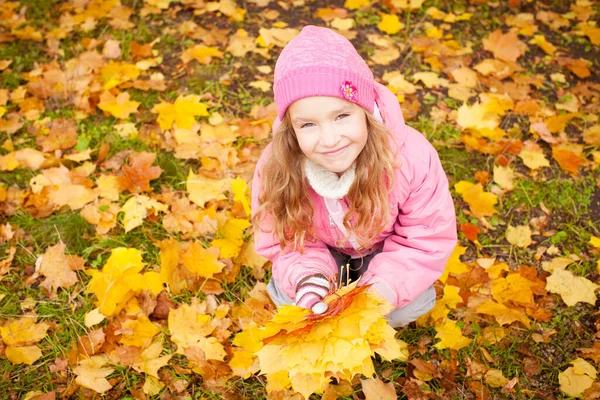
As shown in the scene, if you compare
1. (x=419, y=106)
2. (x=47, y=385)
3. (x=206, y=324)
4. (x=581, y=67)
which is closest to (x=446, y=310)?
(x=206, y=324)

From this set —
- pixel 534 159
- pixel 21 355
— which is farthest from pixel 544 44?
pixel 21 355

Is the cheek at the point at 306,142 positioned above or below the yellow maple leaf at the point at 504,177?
above

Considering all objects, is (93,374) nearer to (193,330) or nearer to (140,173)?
(193,330)

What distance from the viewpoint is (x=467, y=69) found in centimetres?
344

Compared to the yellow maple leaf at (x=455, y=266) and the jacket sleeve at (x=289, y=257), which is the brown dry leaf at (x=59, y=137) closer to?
the jacket sleeve at (x=289, y=257)

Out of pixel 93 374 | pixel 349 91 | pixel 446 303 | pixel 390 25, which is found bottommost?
pixel 93 374

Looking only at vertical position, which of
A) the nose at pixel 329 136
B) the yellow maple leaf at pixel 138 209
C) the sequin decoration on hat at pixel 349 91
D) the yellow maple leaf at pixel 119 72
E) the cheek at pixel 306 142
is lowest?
the yellow maple leaf at pixel 138 209

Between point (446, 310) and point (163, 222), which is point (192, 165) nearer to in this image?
point (163, 222)

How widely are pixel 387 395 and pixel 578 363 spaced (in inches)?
31.6

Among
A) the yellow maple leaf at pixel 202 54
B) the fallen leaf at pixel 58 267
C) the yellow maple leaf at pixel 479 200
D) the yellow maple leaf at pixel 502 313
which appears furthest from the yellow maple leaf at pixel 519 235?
the yellow maple leaf at pixel 202 54

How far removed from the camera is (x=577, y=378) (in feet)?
6.90

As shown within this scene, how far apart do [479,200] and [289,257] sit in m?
1.20

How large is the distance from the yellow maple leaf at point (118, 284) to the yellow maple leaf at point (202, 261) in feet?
0.53

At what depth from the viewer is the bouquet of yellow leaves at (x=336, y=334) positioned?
5.17 ft
